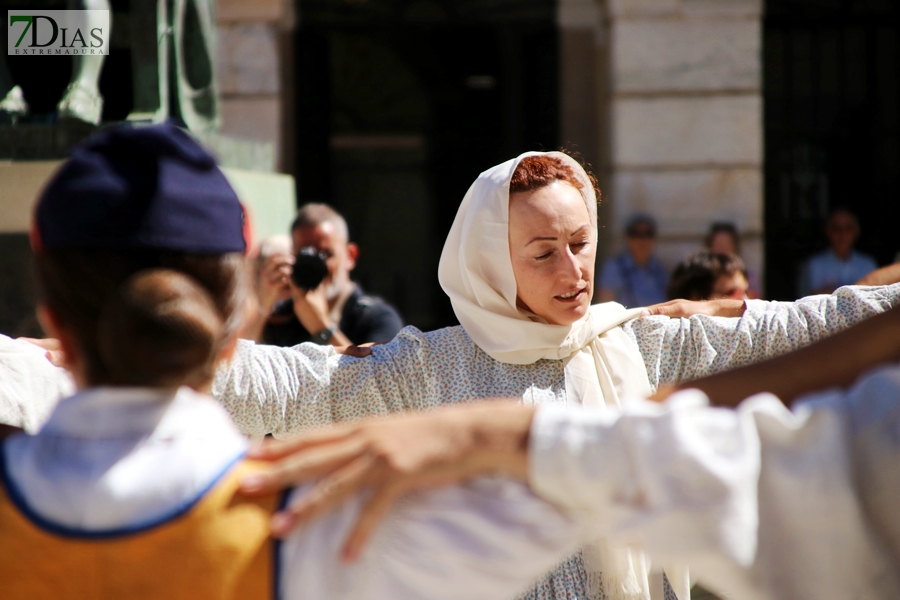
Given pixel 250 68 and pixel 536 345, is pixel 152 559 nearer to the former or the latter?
pixel 536 345

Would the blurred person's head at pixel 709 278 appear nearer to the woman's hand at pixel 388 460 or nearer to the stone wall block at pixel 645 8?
the woman's hand at pixel 388 460

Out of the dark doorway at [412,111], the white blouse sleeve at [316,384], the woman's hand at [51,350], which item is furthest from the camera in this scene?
the dark doorway at [412,111]

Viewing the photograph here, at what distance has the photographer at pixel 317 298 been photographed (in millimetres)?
3414

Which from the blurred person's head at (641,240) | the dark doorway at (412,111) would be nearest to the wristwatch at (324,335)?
the blurred person's head at (641,240)

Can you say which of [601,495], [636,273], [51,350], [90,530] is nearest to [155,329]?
[90,530]

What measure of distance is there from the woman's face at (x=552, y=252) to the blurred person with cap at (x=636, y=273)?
4452 millimetres

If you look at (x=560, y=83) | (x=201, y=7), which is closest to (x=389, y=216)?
(x=560, y=83)

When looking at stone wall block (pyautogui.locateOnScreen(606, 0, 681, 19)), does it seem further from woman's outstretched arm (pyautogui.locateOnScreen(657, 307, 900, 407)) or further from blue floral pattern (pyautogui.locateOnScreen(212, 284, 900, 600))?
woman's outstretched arm (pyautogui.locateOnScreen(657, 307, 900, 407))

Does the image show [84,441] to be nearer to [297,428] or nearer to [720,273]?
[297,428]

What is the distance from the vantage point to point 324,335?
10.8 ft

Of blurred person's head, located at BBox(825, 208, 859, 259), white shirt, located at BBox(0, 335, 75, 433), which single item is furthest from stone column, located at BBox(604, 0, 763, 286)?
white shirt, located at BBox(0, 335, 75, 433)

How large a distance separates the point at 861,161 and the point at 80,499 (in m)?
8.78

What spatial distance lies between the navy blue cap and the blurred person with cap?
18.7 ft

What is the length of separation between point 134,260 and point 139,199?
0.21 feet
